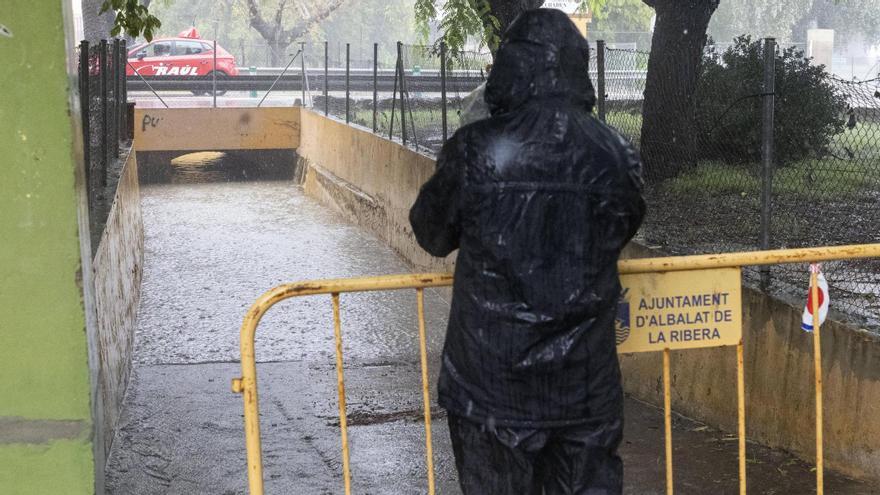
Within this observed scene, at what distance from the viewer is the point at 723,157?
10.9 meters

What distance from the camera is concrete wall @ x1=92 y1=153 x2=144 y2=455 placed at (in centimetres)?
580

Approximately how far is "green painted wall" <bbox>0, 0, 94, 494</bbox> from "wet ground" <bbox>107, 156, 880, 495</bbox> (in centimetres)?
200

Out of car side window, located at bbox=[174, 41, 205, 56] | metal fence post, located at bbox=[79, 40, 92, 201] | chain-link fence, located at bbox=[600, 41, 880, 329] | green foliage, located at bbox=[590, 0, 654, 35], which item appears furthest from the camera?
green foliage, located at bbox=[590, 0, 654, 35]

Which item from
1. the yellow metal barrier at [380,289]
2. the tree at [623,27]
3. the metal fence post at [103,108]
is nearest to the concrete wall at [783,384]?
the yellow metal barrier at [380,289]

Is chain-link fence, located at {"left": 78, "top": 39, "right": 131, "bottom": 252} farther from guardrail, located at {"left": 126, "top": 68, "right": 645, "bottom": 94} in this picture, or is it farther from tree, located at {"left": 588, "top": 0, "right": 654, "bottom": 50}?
tree, located at {"left": 588, "top": 0, "right": 654, "bottom": 50}

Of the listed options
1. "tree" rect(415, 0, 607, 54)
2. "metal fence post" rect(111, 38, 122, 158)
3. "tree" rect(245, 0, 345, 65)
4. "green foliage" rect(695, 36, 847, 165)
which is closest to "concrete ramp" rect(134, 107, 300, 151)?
"metal fence post" rect(111, 38, 122, 158)

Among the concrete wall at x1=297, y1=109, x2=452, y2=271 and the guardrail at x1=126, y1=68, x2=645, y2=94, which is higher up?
the guardrail at x1=126, y1=68, x2=645, y2=94

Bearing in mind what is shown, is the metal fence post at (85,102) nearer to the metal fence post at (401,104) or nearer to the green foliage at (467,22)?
the green foliage at (467,22)

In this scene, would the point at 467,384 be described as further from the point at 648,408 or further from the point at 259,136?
the point at 259,136

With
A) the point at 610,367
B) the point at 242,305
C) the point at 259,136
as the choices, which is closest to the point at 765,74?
the point at 610,367

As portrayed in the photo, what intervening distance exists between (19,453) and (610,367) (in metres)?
1.89

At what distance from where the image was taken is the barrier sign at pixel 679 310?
3.95 m

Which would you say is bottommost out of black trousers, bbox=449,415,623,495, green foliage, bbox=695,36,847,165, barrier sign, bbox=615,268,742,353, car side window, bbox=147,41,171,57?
black trousers, bbox=449,415,623,495

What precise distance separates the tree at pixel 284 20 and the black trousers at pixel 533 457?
4851cm
